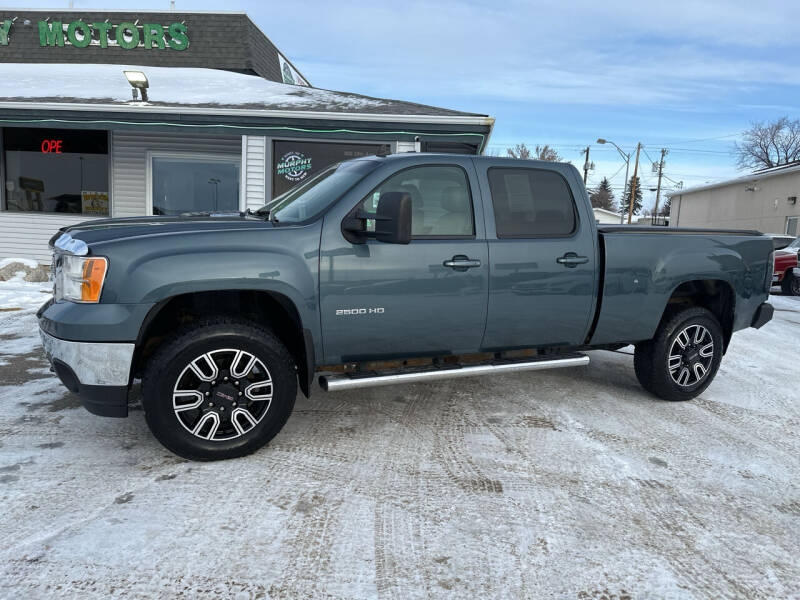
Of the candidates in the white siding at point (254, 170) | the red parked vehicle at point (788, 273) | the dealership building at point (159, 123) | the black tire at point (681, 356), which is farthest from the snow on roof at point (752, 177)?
the black tire at point (681, 356)

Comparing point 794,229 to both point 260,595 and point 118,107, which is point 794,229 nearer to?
point 118,107

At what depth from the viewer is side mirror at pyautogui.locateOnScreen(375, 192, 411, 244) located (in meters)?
3.30

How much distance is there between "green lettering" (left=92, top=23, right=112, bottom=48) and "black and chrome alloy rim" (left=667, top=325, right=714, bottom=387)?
15815 mm

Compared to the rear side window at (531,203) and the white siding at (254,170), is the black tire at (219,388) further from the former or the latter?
the white siding at (254,170)

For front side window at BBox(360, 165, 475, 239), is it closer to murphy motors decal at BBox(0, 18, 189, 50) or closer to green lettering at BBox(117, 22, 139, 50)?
murphy motors decal at BBox(0, 18, 189, 50)

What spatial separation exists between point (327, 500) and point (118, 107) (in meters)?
10.2

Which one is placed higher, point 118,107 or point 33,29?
point 33,29

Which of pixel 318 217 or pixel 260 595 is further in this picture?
pixel 318 217

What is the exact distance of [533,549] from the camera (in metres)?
2.59

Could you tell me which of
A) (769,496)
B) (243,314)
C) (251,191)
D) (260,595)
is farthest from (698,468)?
(251,191)

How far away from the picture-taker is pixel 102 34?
14.8 metres

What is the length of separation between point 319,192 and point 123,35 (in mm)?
14013

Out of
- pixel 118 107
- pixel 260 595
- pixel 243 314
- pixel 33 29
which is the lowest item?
pixel 260 595

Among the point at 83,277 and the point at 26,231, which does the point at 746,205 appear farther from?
the point at 83,277
